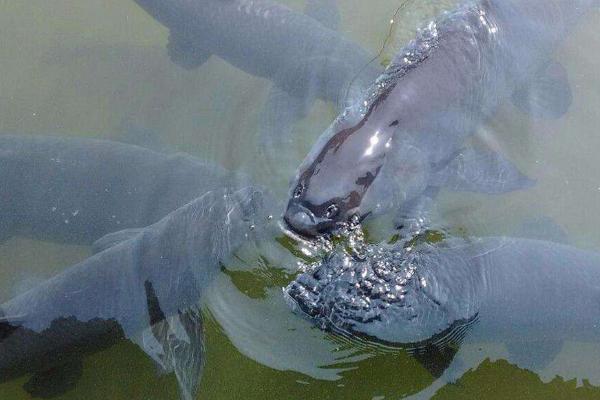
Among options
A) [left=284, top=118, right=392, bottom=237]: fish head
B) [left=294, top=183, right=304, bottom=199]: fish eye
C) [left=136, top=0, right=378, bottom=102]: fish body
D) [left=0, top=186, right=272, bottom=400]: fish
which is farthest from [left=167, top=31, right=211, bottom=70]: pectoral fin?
[left=294, top=183, right=304, bottom=199]: fish eye

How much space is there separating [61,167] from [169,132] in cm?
73

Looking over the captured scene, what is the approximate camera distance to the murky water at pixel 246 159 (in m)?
3.67

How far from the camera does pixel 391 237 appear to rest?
3869 millimetres

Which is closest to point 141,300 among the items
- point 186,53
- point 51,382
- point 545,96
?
point 51,382

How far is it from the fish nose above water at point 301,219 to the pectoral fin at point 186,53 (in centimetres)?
186

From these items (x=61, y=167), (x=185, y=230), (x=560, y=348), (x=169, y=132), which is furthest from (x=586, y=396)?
(x=61, y=167)

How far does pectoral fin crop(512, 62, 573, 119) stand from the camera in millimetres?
4539

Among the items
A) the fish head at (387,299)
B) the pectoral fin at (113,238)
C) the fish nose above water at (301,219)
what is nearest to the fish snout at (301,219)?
the fish nose above water at (301,219)

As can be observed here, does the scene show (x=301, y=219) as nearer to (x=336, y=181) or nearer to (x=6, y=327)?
(x=336, y=181)

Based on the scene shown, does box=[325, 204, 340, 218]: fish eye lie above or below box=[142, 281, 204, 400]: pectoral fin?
above

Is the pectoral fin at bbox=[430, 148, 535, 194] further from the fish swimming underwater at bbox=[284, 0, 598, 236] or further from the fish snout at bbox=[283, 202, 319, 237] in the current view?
the fish snout at bbox=[283, 202, 319, 237]

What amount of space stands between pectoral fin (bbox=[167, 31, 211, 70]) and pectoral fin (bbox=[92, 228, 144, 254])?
1.46m

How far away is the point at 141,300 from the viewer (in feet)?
12.0

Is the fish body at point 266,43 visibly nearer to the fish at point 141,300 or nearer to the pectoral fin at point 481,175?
the pectoral fin at point 481,175
